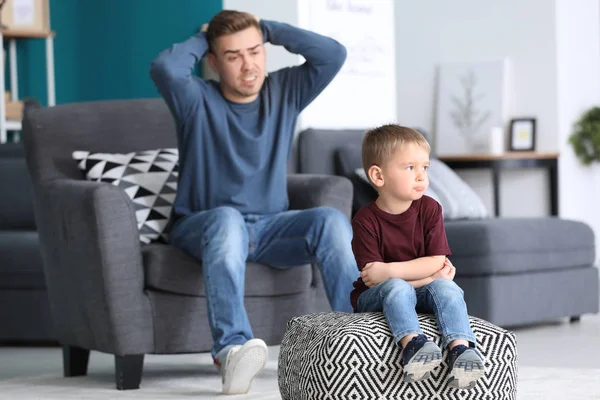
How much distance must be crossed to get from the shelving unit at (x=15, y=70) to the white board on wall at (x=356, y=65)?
7.45 feet

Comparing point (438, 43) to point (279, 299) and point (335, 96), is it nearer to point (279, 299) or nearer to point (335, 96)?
point (335, 96)

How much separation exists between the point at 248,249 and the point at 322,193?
39 centimetres

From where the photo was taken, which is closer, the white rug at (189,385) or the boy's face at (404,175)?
the boy's face at (404,175)

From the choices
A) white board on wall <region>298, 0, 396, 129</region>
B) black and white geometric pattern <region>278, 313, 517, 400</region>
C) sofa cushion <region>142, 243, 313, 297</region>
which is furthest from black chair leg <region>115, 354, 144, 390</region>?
white board on wall <region>298, 0, 396, 129</region>

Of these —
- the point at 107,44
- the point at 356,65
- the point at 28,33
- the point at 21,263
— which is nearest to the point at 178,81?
the point at 21,263

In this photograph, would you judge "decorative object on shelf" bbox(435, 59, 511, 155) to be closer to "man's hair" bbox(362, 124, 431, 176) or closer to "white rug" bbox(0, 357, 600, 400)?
"white rug" bbox(0, 357, 600, 400)

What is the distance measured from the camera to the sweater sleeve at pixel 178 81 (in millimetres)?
3316

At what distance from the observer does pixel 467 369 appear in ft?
7.09

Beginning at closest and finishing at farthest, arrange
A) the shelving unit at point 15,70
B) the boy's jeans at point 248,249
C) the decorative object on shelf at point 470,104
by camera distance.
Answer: the boy's jeans at point 248,249, the decorative object on shelf at point 470,104, the shelving unit at point 15,70

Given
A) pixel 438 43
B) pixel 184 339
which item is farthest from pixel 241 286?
pixel 438 43

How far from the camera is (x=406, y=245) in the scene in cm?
243

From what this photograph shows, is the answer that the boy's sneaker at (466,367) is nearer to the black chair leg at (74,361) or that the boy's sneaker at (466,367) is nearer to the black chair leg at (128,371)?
the black chair leg at (128,371)

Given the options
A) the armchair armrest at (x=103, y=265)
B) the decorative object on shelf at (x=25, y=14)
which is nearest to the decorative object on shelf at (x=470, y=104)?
the decorative object on shelf at (x=25, y=14)

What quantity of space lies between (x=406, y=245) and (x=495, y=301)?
1908 millimetres
